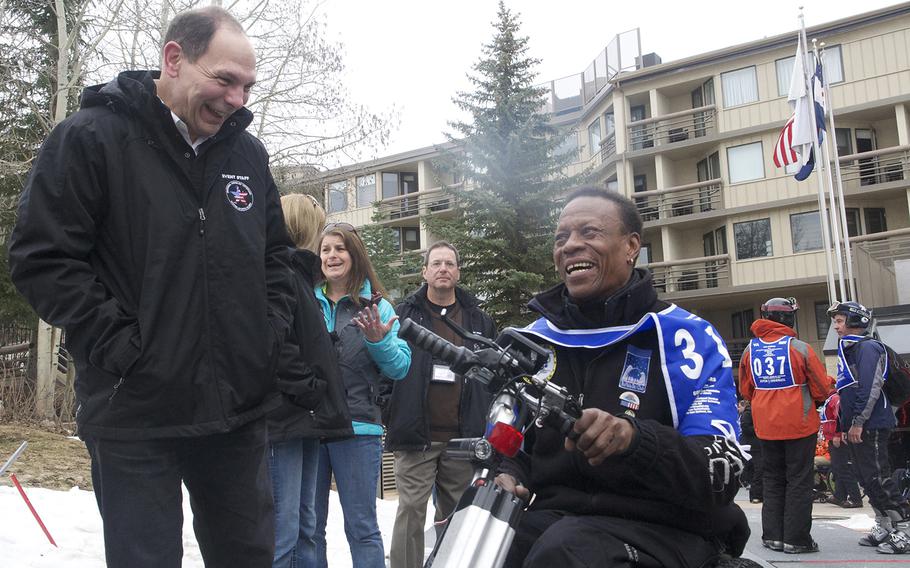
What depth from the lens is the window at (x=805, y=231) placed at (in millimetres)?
33219

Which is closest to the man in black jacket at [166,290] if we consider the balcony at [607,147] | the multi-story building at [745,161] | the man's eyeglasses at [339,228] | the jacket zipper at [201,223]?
the jacket zipper at [201,223]

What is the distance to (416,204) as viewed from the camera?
4734 cm

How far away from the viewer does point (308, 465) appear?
14.5ft

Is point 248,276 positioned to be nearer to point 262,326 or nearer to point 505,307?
point 262,326

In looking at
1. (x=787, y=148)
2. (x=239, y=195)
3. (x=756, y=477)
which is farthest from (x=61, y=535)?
(x=787, y=148)

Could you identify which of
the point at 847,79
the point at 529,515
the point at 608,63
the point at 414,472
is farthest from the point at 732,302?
the point at 529,515

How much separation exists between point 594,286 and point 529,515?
85cm

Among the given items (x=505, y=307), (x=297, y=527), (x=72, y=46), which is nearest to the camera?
(x=297, y=527)

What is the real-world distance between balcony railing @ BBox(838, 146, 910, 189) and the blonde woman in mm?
31552

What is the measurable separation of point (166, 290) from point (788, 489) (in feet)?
22.2

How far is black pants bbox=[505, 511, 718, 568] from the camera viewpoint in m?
2.44

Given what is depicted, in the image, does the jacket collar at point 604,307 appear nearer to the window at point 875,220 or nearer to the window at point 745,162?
the window at point 875,220

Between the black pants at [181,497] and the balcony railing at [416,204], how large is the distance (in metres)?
41.6

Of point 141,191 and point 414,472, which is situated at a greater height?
point 141,191
